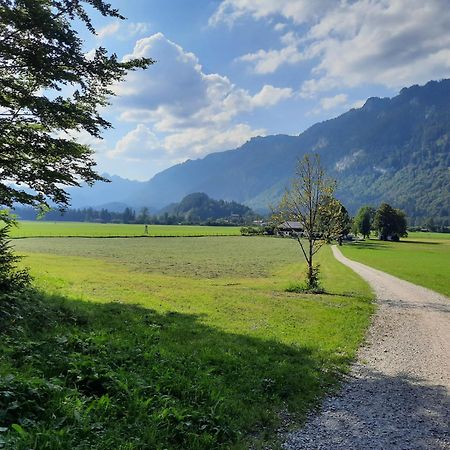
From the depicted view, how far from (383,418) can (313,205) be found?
21.8 meters

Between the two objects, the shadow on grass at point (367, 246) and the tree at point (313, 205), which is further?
the shadow on grass at point (367, 246)

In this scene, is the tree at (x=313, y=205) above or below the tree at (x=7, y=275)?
above

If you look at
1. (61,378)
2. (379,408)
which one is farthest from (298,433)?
(61,378)

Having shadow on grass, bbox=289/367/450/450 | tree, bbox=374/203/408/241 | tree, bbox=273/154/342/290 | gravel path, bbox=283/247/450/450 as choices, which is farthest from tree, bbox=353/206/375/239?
shadow on grass, bbox=289/367/450/450

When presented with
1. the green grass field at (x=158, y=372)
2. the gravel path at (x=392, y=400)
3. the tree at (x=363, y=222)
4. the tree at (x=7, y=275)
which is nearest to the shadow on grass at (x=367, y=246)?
the tree at (x=363, y=222)

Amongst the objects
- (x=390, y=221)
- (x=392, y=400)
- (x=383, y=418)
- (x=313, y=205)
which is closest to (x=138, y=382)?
(x=383, y=418)

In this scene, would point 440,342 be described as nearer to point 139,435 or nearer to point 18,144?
point 139,435

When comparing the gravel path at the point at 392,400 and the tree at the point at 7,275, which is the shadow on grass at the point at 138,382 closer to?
the tree at the point at 7,275

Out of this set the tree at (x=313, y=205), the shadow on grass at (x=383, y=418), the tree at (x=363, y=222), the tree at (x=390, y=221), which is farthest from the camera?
the tree at (x=363, y=222)

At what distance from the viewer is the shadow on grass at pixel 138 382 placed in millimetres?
5973

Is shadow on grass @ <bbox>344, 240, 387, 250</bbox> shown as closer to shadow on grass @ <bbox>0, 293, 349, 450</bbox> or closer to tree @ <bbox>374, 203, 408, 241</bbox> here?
tree @ <bbox>374, 203, 408, 241</bbox>

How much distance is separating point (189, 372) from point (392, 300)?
1911cm

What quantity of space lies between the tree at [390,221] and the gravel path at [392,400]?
122 m

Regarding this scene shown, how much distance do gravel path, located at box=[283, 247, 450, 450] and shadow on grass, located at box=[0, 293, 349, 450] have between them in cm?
67
